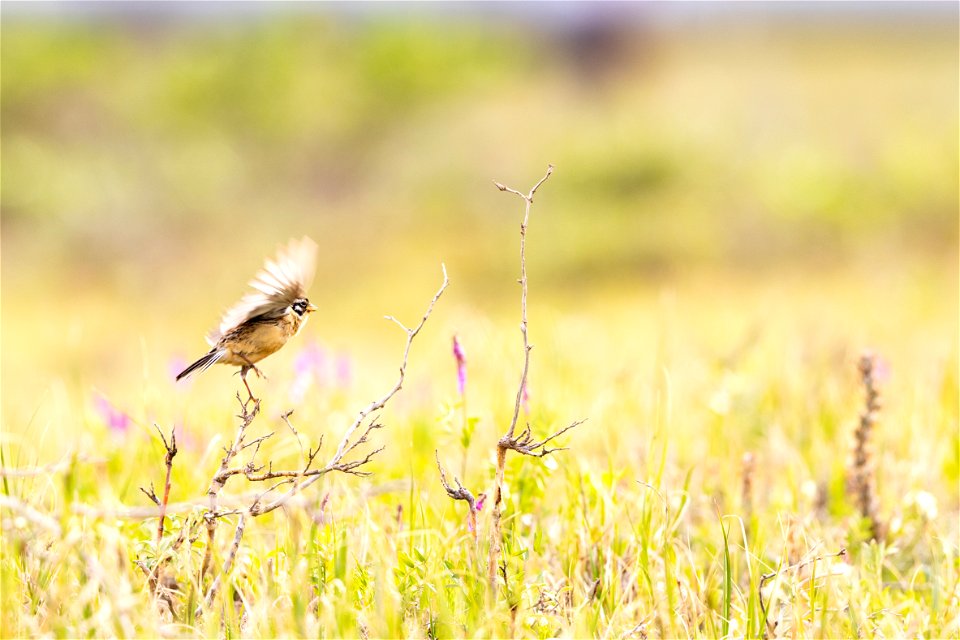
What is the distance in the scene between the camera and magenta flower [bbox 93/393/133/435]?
2945mm

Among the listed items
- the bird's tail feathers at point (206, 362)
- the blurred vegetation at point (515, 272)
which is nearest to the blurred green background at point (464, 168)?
the blurred vegetation at point (515, 272)

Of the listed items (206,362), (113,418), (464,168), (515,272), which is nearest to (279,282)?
(206,362)

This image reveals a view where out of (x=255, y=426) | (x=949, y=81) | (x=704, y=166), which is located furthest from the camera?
(x=949, y=81)

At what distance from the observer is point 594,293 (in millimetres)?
13312

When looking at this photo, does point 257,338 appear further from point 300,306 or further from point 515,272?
point 515,272

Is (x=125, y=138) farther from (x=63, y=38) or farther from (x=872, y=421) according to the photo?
(x=872, y=421)

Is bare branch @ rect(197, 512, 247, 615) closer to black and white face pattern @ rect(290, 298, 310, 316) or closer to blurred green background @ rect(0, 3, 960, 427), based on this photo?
black and white face pattern @ rect(290, 298, 310, 316)

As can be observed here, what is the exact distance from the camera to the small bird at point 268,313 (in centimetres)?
170

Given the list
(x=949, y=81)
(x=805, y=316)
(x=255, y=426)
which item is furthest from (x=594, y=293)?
(x=949, y=81)

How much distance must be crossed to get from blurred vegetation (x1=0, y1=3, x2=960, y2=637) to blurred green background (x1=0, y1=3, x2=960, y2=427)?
0.28ft

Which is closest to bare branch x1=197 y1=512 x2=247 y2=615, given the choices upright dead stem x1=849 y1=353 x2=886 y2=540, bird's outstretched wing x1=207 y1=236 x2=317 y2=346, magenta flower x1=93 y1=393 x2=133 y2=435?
bird's outstretched wing x1=207 y1=236 x2=317 y2=346

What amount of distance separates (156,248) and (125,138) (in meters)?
5.06

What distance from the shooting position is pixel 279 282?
1.73 meters

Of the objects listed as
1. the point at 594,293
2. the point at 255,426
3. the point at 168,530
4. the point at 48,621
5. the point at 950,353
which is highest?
the point at 594,293
